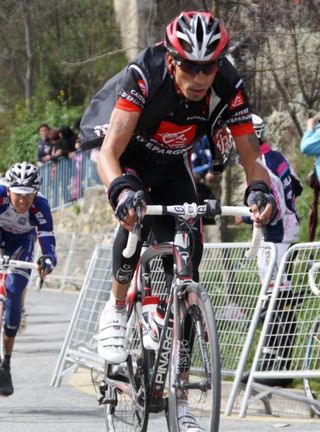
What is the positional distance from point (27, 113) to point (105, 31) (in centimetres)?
345

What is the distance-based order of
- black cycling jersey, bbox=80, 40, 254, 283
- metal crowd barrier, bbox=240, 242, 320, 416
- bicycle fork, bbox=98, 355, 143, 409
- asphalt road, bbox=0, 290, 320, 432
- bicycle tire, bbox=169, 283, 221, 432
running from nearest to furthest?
bicycle tire, bbox=169, 283, 221, 432 → black cycling jersey, bbox=80, 40, 254, 283 → bicycle fork, bbox=98, 355, 143, 409 → asphalt road, bbox=0, 290, 320, 432 → metal crowd barrier, bbox=240, 242, 320, 416

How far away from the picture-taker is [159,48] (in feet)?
22.6

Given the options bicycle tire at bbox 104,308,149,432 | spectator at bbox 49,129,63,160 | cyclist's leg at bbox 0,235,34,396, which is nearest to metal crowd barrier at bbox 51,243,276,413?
cyclist's leg at bbox 0,235,34,396

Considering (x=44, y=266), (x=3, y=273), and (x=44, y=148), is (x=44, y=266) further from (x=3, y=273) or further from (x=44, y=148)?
(x=44, y=148)

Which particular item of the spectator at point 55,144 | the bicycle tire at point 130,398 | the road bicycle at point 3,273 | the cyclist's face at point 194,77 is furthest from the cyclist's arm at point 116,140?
the spectator at point 55,144

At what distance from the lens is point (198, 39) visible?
6477 millimetres

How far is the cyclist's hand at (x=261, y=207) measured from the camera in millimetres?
6398

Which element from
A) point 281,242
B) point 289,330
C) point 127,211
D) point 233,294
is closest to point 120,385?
point 127,211

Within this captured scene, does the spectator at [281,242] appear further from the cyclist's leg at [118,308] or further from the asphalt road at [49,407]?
the cyclist's leg at [118,308]

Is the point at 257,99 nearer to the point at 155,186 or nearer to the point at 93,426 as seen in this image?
the point at 93,426

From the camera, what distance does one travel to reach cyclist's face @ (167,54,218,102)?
6.54m

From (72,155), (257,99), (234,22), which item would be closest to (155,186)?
(234,22)

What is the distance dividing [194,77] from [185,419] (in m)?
1.71

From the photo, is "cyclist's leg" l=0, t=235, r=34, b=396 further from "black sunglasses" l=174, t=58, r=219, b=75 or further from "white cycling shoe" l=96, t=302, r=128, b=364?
"black sunglasses" l=174, t=58, r=219, b=75
